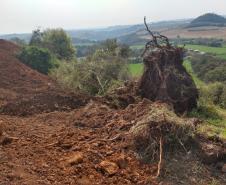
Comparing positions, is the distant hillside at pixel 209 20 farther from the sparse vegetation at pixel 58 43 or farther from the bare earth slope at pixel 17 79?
the bare earth slope at pixel 17 79

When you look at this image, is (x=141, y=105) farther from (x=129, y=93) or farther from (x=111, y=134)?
(x=129, y=93)

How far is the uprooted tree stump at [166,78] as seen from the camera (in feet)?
51.5

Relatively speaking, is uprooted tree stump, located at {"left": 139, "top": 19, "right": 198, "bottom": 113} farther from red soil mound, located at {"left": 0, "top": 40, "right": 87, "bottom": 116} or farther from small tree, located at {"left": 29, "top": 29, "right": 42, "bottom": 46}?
small tree, located at {"left": 29, "top": 29, "right": 42, "bottom": 46}

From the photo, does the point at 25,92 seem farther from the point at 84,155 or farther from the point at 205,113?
the point at 84,155

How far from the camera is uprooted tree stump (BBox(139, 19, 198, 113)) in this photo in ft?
A: 51.5

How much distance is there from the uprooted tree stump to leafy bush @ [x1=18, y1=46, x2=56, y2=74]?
1536 centimetres

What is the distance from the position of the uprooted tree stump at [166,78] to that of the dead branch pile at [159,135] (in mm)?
5383

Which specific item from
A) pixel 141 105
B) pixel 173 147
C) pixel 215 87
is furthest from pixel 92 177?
pixel 215 87

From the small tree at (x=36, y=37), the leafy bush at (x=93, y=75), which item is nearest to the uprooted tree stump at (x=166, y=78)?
the leafy bush at (x=93, y=75)

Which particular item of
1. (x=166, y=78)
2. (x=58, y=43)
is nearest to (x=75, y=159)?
(x=166, y=78)

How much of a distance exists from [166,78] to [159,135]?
6149 millimetres

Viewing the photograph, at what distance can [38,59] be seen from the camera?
31.5 meters

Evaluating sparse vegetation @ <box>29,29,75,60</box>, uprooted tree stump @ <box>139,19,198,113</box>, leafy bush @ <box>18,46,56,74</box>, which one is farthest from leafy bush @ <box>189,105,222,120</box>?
sparse vegetation @ <box>29,29,75,60</box>

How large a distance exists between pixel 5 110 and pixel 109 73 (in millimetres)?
7117
